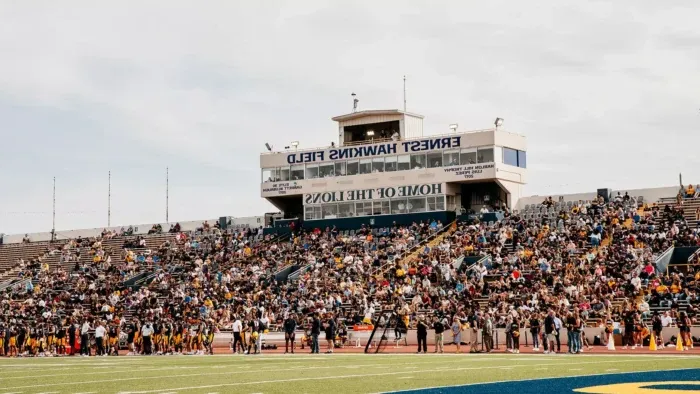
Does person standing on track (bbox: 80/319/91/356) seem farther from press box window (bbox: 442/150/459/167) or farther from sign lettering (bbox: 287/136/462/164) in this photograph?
press box window (bbox: 442/150/459/167)

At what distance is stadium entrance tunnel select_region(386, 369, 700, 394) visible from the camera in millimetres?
14672

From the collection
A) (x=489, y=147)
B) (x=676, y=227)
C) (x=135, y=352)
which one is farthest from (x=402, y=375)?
(x=489, y=147)

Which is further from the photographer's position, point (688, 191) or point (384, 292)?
point (688, 191)

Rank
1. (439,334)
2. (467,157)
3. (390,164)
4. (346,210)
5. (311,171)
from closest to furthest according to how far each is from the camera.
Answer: (439,334)
(467,157)
(390,164)
(346,210)
(311,171)

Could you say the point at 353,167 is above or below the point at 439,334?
above

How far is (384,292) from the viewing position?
4322 centimetres

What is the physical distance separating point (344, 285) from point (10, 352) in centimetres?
1406

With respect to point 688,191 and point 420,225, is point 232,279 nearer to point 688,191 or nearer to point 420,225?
point 420,225

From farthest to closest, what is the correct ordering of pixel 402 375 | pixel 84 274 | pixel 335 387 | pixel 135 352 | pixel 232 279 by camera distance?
pixel 84 274 → pixel 232 279 → pixel 135 352 → pixel 402 375 → pixel 335 387

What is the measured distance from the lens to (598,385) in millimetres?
15586

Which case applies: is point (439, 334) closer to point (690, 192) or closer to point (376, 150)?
point (690, 192)

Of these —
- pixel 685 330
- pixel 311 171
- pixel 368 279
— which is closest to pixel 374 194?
pixel 311 171

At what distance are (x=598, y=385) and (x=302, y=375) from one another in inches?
236

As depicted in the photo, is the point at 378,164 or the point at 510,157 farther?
the point at 378,164
